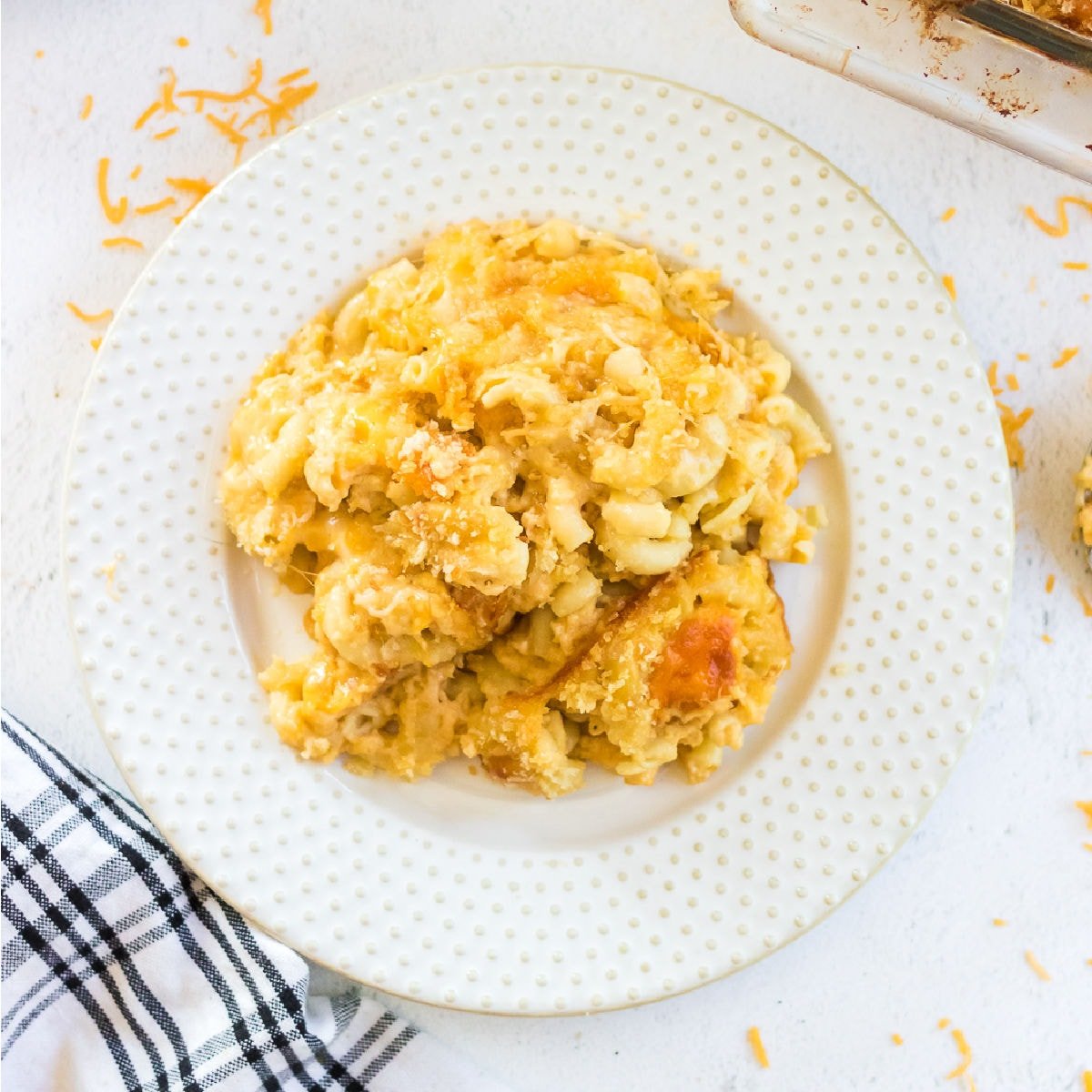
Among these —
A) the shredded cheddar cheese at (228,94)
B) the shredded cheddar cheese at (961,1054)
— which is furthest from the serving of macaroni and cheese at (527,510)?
the shredded cheddar cheese at (961,1054)

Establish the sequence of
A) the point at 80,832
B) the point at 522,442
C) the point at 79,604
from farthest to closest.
Answer: the point at 80,832, the point at 79,604, the point at 522,442

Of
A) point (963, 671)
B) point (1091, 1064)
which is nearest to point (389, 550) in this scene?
point (963, 671)

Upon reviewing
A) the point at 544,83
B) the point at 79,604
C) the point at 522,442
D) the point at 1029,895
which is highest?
the point at 544,83

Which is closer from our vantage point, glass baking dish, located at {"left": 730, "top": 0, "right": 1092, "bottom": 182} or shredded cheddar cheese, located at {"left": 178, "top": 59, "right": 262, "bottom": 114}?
glass baking dish, located at {"left": 730, "top": 0, "right": 1092, "bottom": 182}

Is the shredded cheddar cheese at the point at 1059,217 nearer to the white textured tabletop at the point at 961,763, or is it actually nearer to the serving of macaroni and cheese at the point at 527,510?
the white textured tabletop at the point at 961,763

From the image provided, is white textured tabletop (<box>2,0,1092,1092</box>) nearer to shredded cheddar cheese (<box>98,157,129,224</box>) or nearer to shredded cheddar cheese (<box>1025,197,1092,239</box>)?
shredded cheddar cheese (<box>1025,197,1092,239</box>)

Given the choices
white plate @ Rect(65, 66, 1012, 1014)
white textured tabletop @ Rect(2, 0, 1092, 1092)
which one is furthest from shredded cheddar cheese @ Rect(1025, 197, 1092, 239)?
white plate @ Rect(65, 66, 1012, 1014)

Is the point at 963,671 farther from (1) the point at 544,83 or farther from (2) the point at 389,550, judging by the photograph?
(1) the point at 544,83
